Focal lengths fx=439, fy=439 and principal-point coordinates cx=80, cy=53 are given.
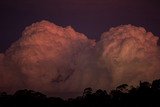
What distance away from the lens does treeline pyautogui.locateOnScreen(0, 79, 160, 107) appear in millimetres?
148250

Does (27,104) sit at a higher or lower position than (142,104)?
higher

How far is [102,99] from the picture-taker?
171 metres

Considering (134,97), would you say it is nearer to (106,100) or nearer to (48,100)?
(106,100)

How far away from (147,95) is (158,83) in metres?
14.8

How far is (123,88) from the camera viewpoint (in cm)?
18800

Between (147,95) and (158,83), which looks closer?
(147,95)

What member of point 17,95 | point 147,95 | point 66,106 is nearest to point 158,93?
point 147,95

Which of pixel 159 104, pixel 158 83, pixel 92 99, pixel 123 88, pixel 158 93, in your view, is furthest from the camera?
pixel 123 88

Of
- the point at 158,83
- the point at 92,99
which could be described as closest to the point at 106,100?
the point at 92,99

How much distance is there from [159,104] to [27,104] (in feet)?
184

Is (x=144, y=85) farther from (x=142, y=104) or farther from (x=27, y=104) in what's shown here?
(x=27, y=104)

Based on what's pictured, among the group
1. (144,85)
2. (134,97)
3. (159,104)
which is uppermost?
(144,85)

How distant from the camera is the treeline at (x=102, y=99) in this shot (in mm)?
148250

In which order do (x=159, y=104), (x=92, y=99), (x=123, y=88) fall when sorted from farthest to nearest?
(x=123, y=88) → (x=92, y=99) → (x=159, y=104)
